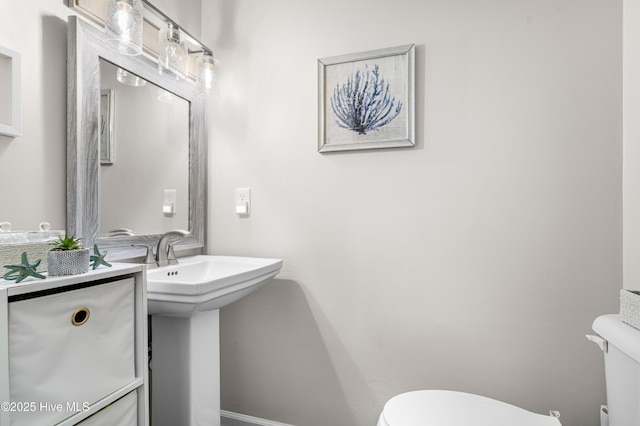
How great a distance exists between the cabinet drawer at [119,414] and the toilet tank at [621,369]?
1.29 m

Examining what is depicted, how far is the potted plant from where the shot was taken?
85 cm

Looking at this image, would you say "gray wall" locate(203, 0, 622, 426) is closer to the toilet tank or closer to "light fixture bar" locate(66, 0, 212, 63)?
"light fixture bar" locate(66, 0, 212, 63)

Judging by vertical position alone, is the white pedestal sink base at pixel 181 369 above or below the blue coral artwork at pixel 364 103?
below

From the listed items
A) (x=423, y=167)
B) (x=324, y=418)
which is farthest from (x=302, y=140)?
(x=324, y=418)

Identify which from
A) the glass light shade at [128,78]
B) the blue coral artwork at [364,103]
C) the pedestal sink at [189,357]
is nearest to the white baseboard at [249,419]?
the pedestal sink at [189,357]

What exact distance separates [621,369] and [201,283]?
120 centimetres

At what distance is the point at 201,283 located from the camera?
3.81 ft

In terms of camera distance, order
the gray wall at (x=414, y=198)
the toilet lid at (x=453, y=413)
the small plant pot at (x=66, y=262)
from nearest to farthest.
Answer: the small plant pot at (x=66, y=262) → the toilet lid at (x=453, y=413) → the gray wall at (x=414, y=198)

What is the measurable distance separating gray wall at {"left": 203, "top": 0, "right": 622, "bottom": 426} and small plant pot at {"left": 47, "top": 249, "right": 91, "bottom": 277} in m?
0.96

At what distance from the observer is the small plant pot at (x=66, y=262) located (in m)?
0.85

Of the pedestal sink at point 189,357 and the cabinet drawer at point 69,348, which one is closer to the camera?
the cabinet drawer at point 69,348

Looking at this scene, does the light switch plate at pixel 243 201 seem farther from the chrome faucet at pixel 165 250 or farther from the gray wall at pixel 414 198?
the chrome faucet at pixel 165 250

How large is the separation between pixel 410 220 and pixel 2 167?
1395mm

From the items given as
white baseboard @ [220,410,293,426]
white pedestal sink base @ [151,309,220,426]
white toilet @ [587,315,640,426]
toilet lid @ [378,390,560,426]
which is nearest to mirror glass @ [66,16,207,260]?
white pedestal sink base @ [151,309,220,426]
